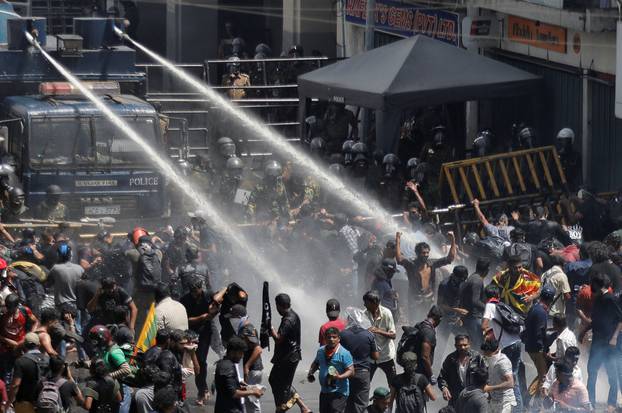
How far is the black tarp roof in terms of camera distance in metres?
22.1

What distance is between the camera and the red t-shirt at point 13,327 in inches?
548

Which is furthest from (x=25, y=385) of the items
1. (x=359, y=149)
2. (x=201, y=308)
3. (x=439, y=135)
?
(x=439, y=135)

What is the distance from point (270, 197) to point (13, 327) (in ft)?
26.0

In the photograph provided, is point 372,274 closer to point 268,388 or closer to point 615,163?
point 268,388

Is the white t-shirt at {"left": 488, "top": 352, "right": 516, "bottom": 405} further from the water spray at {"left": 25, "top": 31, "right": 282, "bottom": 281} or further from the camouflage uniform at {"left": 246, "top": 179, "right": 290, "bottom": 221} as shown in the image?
the camouflage uniform at {"left": 246, "top": 179, "right": 290, "bottom": 221}

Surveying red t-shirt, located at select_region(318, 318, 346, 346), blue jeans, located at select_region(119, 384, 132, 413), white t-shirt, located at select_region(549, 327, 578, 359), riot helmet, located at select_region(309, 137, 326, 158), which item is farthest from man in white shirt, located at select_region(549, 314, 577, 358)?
riot helmet, located at select_region(309, 137, 326, 158)

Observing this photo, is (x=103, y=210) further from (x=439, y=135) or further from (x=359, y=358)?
(x=359, y=358)

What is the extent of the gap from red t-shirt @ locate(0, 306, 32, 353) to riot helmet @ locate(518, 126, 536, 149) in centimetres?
961

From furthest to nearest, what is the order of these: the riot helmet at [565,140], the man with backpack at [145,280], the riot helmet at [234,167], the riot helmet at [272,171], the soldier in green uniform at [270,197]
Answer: the riot helmet at [234,167] → the riot helmet at [272,171] → the riot helmet at [565,140] → the soldier in green uniform at [270,197] → the man with backpack at [145,280]

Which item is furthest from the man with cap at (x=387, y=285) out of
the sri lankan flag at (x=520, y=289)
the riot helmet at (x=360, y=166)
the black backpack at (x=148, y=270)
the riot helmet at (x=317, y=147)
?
the riot helmet at (x=317, y=147)

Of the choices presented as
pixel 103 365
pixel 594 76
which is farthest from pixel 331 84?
→ pixel 103 365

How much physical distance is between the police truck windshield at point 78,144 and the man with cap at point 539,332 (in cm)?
813

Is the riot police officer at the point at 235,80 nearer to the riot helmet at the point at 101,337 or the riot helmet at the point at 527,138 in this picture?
the riot helmet at the point at 527,138

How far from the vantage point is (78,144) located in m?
20.6
